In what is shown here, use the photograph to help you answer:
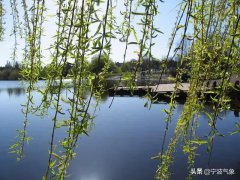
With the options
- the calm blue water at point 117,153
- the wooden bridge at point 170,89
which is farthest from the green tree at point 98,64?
the calm blue water at point 117,153

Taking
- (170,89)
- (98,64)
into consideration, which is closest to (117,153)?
(170,89)

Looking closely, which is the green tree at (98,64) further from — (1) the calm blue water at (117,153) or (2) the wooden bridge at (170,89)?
(1) the calm blue water at (117,153)

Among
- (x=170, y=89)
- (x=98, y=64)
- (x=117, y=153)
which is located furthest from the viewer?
(x=170, y=89)

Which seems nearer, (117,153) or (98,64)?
(98,64)

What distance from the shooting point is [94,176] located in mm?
5867

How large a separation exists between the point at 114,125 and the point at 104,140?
5.99 ft

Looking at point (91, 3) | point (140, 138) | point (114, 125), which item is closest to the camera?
point (91, 3)

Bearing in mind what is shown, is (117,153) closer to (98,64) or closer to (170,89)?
(170,89)

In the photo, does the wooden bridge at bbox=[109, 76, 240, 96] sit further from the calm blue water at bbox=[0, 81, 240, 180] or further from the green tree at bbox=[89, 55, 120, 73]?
the calm blue water at bbox=[0, 81, 240, 180]

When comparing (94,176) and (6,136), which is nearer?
(94,176)

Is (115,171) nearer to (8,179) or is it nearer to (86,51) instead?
(8,179)

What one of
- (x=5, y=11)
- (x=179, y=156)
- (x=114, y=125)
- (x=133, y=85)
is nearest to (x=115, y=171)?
(x=179, y=156)

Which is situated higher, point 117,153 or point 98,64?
point 98,64

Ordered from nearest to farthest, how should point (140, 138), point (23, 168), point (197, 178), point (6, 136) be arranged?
point (197, 178) → point (23, 168) → point (140, 138) → point (6, 136)
